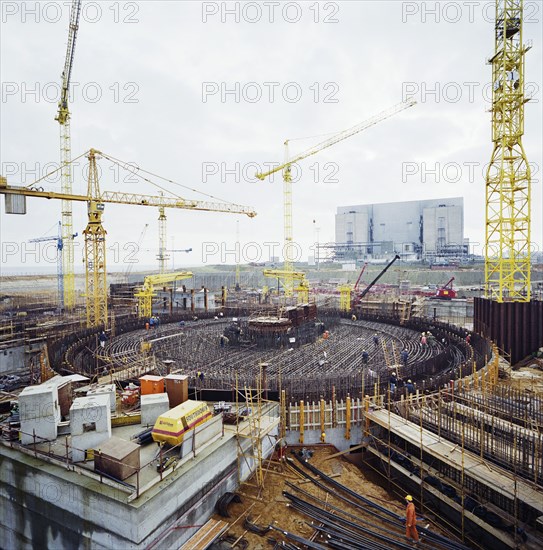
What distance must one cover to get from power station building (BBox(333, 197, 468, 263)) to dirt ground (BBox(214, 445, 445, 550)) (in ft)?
301

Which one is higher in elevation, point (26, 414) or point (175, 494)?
point (26, 414)

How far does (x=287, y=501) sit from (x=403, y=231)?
101m

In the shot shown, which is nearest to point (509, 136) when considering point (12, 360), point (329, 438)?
point (329, 438)

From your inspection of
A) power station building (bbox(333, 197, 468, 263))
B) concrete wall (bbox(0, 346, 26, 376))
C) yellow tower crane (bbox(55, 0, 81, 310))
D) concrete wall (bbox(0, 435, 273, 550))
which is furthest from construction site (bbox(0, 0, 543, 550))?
power station building (bbox(333, 197, 468, 263))

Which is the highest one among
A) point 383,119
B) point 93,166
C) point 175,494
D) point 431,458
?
point 383,119

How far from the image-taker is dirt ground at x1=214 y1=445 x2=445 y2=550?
8906mm

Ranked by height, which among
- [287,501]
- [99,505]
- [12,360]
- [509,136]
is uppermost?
[509,136]

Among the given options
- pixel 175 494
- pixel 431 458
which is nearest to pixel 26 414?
pixel 175 494

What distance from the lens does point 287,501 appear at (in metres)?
9.94

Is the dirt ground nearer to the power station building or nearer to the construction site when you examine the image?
the construction site

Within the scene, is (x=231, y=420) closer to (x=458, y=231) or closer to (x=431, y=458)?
(x=431, y=458)

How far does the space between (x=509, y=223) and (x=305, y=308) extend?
16100mm

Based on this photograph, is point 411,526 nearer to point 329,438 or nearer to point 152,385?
point 329,438

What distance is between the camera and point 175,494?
8484 millimetres
